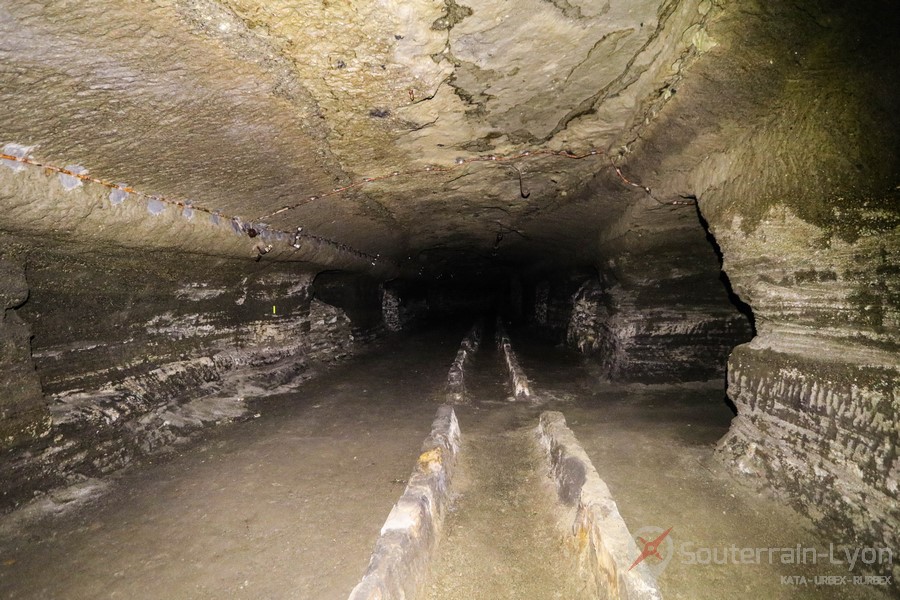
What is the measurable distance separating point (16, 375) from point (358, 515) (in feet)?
9.08

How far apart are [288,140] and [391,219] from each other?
3353 millimetres

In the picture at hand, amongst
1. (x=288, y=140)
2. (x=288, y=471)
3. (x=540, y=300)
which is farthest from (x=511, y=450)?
(x=540, y=300)

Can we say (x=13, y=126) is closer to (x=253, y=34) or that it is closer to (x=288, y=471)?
(x=253, y=34)

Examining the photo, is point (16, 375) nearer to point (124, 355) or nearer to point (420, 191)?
point (124, 355)

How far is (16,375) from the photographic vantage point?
3.02 meters

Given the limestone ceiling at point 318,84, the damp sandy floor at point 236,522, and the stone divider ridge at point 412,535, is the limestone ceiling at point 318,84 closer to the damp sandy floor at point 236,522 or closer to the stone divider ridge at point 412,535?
Answer: the damp sandy floor at point 236,522

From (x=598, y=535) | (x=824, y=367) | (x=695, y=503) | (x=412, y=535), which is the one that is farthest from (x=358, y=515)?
(x=824, y=367)

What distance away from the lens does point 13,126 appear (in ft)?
7.32

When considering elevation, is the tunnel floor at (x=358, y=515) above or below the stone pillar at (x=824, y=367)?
below
